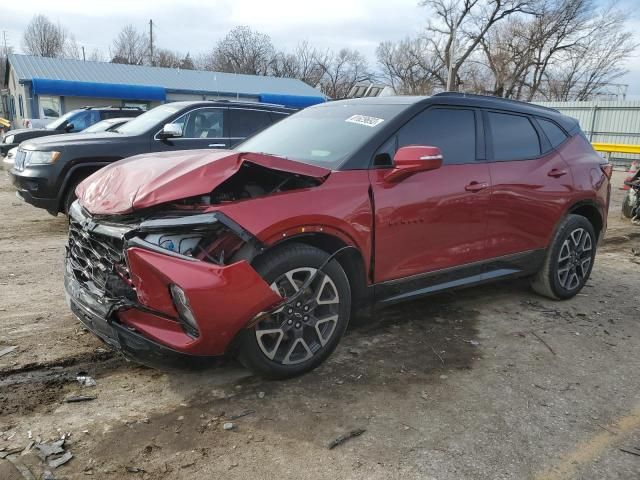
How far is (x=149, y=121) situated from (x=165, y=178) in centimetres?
516

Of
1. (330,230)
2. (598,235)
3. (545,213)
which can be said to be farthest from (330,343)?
(598,235)

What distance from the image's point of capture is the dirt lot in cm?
250

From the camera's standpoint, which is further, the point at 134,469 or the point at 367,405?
the point at 367,405

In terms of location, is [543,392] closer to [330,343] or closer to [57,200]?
[330,343]

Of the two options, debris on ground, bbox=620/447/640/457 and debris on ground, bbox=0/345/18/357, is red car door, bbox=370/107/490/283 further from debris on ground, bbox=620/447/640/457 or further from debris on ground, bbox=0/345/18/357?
debris on ground, bbox=0/345/18/357

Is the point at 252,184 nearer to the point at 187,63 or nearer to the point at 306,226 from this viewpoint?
the point at 306,226

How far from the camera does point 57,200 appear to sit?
6781 millimetres

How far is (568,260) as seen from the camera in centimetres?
492

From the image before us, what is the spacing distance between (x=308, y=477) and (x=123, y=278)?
1.41 m

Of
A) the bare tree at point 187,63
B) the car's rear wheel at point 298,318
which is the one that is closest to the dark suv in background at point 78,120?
the car's rear wheel at point 298,318

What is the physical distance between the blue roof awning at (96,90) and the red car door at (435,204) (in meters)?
28.9

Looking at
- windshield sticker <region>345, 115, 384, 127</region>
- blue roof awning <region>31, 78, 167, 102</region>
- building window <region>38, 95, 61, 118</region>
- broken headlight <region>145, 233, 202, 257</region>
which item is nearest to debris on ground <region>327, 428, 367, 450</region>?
broken headlight <region>145, 233, 202, 257</region>

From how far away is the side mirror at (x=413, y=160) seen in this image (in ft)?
11.0

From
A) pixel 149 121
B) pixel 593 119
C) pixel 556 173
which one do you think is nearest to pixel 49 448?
pixel 556 173
